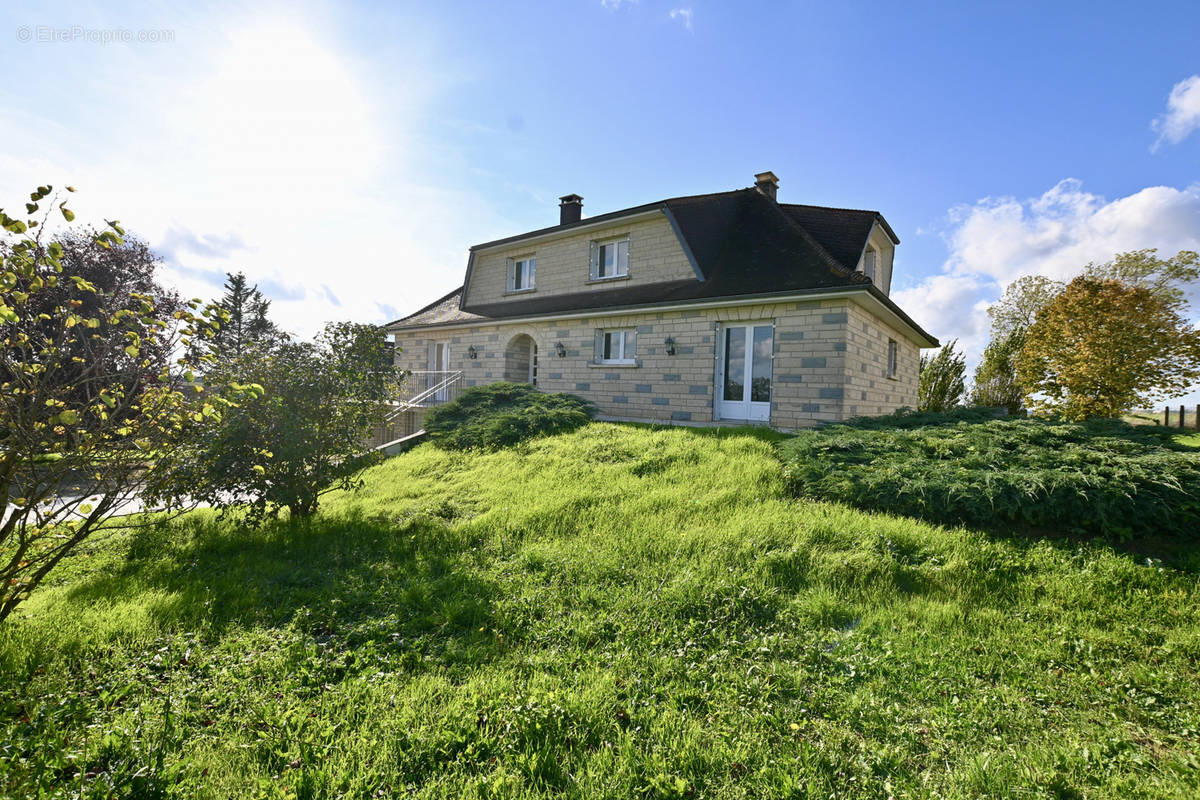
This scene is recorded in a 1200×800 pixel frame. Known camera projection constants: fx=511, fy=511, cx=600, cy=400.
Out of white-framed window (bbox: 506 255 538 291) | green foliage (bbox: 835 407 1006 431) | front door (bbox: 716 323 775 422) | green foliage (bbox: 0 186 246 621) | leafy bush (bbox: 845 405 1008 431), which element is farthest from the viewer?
white-framed window (bbox: 506 255 538 291)

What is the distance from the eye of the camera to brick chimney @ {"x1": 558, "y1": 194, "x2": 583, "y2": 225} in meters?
18.9

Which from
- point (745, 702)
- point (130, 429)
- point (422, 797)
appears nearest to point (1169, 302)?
point (745, 702)

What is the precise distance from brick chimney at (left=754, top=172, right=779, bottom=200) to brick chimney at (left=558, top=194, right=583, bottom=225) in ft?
21.4

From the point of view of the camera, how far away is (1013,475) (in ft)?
18.2

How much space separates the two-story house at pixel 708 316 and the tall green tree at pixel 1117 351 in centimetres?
351

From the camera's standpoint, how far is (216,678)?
11.2ft

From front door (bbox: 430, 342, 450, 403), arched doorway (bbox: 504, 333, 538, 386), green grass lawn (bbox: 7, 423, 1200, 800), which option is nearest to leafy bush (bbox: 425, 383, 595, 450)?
arched doorway (bbox: 504, 333, 538, 386)

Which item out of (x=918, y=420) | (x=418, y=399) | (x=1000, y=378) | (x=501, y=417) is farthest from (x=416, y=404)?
(x=1000, y=378)

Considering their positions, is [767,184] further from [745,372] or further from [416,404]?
[416,404]

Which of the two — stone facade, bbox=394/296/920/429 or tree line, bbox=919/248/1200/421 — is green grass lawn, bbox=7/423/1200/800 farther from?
tree line, bbox=919/248/1200/421

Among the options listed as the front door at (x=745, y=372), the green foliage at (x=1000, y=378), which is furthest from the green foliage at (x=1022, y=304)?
the front door at (x=745, y=372)

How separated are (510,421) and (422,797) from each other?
903 centimetres

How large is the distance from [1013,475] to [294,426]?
28.5 ft

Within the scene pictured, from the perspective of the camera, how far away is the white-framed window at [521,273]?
59.8 ft
